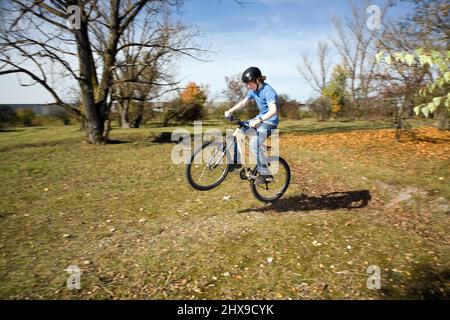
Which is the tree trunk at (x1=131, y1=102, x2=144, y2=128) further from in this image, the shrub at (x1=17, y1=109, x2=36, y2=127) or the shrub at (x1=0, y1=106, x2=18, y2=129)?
the shrub at (x1=0, y1=106, x2=18, y2=129)

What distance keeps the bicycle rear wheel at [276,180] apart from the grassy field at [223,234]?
303 millimetres

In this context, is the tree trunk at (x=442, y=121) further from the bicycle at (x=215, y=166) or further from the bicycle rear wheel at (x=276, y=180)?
the bicycle at (x=215, y=166)

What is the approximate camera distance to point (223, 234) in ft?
18.6

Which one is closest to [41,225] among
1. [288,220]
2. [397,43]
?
[288,220]

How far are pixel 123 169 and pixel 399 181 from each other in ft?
28.3

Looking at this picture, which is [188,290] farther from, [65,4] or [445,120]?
[445,120]

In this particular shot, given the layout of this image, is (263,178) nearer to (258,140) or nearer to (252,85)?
(258,140)

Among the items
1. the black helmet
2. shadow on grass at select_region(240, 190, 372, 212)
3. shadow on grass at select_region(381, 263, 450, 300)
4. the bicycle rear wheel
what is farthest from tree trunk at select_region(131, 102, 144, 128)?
shadow on grass at select_region(381, 263, 450, 300)

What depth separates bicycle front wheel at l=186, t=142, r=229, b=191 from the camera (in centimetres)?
581

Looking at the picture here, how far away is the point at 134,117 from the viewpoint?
3055 cm

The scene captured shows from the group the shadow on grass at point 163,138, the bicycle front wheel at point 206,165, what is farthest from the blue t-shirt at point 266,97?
the shadow on grass at point 163,138

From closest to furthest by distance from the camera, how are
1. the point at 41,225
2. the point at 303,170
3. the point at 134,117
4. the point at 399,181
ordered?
the point at 41,225
the point at 399,181
the point at 303,170
the point at 134,117

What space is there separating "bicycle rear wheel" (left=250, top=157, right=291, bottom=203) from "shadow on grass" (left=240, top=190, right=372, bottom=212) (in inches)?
8.5

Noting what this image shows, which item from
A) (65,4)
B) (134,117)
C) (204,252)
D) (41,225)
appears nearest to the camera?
(204,252)
